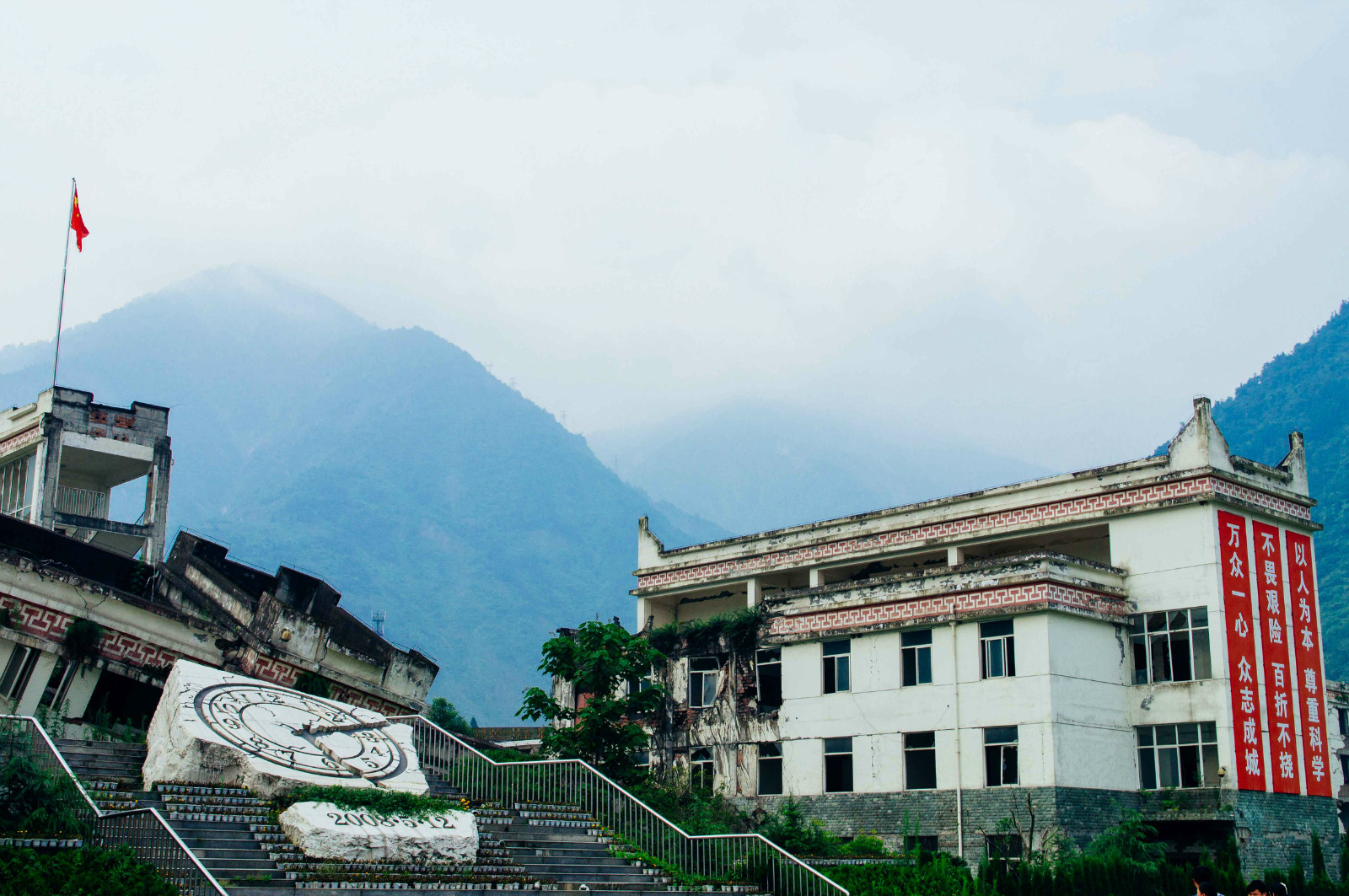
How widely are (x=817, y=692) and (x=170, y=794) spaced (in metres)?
17.7

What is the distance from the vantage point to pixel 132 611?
1132 inches

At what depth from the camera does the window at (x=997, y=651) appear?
1201 inches

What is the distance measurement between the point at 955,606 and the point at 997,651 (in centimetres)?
145

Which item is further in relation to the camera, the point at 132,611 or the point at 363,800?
the point at 132,611

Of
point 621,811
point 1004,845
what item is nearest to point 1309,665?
point 1004,845

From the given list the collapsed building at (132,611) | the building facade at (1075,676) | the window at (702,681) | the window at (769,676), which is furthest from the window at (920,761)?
the collapsed building at (132,611)

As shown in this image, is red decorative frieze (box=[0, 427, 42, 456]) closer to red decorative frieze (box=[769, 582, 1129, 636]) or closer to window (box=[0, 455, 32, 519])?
window (box=[0, 455, 32, 519])

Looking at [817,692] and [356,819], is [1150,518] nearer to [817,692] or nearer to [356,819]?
[817,692]

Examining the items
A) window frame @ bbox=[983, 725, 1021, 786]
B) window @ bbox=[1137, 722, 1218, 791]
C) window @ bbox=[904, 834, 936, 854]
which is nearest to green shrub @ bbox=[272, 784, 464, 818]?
window @ bbox=[904, 834, 936, 854]

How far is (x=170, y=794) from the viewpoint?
20.4m

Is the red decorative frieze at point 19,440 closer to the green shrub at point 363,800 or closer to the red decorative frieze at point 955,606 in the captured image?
the green shrub at point 363,800

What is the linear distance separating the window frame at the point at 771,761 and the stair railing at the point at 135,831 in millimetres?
19319

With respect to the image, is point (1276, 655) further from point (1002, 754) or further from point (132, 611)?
point (132, 611)

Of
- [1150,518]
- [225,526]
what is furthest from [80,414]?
[225,526]
